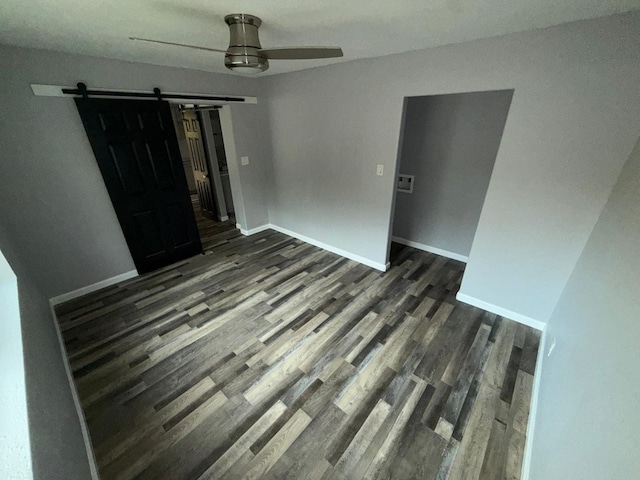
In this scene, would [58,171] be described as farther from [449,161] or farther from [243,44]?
[449,161]

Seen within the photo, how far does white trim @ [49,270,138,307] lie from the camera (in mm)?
2572

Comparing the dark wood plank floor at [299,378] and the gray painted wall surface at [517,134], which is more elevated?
the gray painted wall surface at [517,134]

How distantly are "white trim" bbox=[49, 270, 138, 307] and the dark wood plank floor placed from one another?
9 centimetres

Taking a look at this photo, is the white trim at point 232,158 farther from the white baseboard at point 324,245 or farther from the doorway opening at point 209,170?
the doorway opening at point 209,170

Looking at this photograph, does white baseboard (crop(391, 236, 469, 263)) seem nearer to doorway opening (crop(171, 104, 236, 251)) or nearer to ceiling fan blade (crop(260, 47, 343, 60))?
ceiling fan blade (crop(260, 47, 343, 60))

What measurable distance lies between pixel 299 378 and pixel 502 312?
2.02 meters

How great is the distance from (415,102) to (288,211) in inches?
91.3

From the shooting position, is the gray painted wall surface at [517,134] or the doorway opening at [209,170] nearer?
the gray painted wall surface at [517,134]

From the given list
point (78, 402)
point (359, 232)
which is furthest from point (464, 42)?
point (78, 402)

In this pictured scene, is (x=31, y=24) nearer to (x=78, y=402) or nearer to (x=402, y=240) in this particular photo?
(x=78, y=402)

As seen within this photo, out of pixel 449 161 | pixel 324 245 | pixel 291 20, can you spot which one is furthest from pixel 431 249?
pixel 291 20

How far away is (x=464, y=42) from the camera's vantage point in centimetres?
190

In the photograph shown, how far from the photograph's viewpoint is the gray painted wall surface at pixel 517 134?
153 cm

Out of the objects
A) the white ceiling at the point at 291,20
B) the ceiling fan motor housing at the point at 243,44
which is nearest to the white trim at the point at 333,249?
the white ceiling at the point at 291,20
